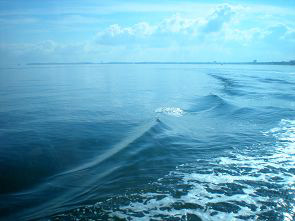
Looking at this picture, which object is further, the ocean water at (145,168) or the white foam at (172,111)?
the white foam at (172,111)

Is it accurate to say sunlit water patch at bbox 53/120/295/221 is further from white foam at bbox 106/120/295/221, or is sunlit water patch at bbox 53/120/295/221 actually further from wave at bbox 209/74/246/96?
wave at bbox 209/74/246/96

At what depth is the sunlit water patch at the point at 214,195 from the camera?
659 centimetres

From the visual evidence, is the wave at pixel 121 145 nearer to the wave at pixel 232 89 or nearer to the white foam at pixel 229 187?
the white foam at pixel 229 187

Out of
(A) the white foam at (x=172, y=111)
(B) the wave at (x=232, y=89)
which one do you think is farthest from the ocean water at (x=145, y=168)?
(B) the wave at (x=232, y=89)

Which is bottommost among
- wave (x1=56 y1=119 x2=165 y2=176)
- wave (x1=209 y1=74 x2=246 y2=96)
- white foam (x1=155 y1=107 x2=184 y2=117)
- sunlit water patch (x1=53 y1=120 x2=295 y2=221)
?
sunlit water patch (x1=53 y1=120 x2=295 y2=221)

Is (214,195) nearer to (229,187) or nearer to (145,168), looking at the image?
(229,187)

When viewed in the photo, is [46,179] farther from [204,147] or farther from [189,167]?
[204,147]

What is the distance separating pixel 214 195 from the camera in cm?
762

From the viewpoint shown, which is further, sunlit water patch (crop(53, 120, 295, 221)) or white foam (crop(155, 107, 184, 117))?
white foam (crop(155, 107, 184, 117))

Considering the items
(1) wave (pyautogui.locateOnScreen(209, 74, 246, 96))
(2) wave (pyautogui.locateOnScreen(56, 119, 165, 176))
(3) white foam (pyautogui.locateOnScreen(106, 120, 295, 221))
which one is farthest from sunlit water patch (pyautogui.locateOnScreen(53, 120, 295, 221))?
(1) wave (pyautogui.locateOnScreen(209, 74, 246, 96))

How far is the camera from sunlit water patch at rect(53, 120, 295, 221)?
6586mm

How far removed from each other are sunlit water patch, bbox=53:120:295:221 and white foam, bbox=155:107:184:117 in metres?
10.1

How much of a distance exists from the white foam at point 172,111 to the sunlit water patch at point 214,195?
10.1 m

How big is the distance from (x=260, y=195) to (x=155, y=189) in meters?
3.27
